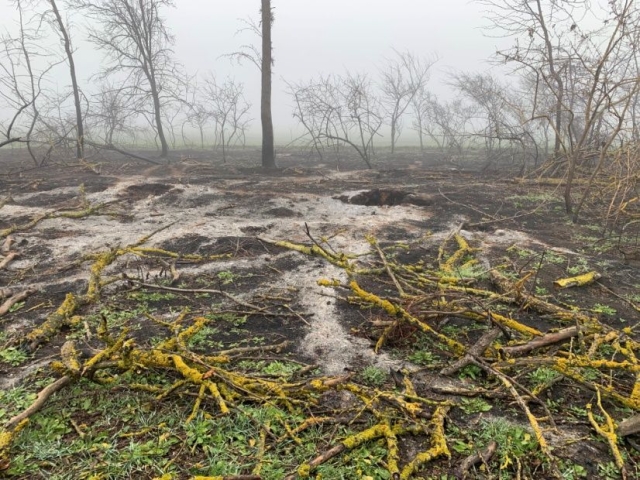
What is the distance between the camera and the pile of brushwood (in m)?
2.14

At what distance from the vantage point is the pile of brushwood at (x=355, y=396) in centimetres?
214

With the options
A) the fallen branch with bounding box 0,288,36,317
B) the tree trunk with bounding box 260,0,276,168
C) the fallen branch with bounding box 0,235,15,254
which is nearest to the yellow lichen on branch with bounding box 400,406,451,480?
the fallen branch with bounding box 0,288,36,317

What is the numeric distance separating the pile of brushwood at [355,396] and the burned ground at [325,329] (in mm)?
15

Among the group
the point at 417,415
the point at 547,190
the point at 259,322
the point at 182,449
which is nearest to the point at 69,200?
the point at 259,322

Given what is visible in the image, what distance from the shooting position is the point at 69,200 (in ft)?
28.6

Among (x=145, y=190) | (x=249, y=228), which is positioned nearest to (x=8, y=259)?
(x=249, y=228)

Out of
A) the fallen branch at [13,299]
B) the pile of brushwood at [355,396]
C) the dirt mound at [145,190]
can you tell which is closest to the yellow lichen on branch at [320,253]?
the pile of brushwood at [355,396]

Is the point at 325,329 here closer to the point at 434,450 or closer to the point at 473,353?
the point at 473,353

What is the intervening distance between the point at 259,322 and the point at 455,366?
178cm

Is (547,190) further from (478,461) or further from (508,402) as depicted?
A: (478,461)

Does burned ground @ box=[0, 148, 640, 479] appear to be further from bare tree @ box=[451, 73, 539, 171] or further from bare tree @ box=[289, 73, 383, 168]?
bare tree @ box=[289, 73, 383, 168]

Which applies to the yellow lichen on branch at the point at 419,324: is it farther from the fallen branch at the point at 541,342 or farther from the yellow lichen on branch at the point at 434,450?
the yellow lichen on branch at the point at 434,450

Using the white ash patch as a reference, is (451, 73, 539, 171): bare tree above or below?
above

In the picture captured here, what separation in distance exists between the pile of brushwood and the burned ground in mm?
15
